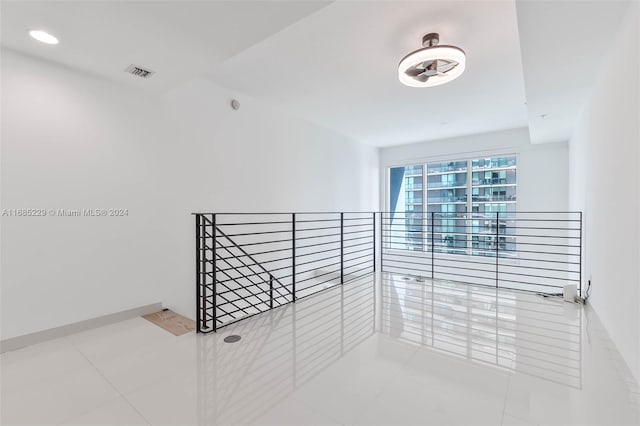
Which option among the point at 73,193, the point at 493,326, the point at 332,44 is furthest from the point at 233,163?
the point at 493,326

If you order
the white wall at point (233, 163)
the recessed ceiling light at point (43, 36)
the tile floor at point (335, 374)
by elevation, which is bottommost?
the tile floor at point (335, 374)

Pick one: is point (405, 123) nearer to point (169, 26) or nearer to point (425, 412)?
point (169, 26)

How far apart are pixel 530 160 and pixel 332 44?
4837 mm

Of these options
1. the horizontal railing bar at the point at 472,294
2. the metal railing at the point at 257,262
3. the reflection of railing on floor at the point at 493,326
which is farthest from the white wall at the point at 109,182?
the horizontal railing bar at the point at 472,294

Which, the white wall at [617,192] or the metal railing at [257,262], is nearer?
the white wall at [617,192]

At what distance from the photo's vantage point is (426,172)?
271 inches

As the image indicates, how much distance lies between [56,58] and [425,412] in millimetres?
3861

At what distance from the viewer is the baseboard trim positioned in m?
2.42

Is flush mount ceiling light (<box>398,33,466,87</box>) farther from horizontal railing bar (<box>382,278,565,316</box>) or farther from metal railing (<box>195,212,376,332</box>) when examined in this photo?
horizontal railing bar (<box>382,278,565,316</box>)

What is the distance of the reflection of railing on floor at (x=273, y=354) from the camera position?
1797 mm

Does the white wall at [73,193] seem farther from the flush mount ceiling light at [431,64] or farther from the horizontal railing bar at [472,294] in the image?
the horizontal railing bar at [472,294]

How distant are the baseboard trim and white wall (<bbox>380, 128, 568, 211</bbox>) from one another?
614 centimetres

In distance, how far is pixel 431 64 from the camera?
2.62 metres

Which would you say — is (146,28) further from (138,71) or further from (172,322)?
(172,322)
